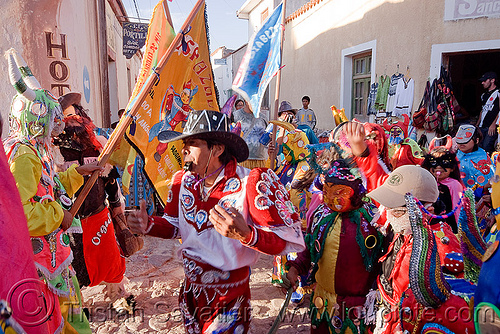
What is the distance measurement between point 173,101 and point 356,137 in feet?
6.22

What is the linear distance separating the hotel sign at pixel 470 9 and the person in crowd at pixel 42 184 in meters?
8.83

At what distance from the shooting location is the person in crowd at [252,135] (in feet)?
21.4

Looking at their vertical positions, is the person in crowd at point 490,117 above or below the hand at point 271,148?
above

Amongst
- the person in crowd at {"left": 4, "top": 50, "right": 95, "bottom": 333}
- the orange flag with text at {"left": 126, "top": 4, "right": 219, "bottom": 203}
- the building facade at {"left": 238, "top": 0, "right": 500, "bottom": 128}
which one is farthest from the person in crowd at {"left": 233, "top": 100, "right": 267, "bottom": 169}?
the building facade at {"left": 238, "top": 0, "right": 500, "bottom": 128}

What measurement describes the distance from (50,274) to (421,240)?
232 cm

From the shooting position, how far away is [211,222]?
6.64 feet

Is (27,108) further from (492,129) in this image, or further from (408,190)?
(492,129)

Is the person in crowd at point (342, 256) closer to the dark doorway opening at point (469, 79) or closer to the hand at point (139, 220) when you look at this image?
the hand at point (139, 220)

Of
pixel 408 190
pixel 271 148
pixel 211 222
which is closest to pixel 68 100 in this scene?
pixel 271 148

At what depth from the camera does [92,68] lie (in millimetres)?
7914

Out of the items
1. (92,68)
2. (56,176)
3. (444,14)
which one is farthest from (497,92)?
(92,68)

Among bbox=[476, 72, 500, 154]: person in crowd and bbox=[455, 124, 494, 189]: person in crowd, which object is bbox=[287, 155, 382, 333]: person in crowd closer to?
bbox=[455, 124, 494, 189]: person in crowd

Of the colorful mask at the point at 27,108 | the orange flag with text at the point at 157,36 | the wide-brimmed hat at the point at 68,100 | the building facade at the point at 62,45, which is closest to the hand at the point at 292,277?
the colorful mask at the point at 27,108

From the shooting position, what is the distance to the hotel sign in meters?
7.66
